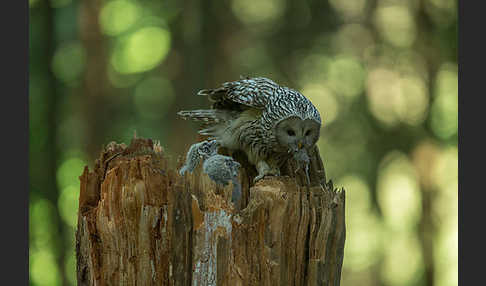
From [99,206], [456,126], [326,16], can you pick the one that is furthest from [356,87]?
[99,206]

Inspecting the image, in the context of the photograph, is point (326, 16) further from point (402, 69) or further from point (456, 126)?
point (456, 126)

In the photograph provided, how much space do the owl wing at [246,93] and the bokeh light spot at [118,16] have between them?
39.0 inches

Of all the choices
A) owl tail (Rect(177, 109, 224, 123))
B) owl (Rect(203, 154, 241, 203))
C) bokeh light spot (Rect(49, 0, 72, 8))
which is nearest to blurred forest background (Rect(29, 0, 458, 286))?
bokeh light spot (Rect(49, 0, 72, 8))

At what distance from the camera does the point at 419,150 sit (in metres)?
2.25

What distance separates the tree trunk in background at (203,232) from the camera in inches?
41.4

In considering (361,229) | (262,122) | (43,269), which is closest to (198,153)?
(262,122)

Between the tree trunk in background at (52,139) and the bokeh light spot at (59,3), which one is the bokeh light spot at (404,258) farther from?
the bokeh light spot at (59,3)

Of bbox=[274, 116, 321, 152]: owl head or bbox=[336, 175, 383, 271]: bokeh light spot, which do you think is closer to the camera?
bbox=[274, 116, 321, 152]: owl head

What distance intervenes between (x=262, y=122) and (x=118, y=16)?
4.16 feet

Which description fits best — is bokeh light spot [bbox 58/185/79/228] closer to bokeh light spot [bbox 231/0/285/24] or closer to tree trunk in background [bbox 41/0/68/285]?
tree trunk in background [bbox 41/0/68/285]

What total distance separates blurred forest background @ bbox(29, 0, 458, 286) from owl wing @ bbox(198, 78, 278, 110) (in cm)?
80

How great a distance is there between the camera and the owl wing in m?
1.26

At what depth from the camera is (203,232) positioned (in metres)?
1.06

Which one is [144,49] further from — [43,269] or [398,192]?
[398,192]
